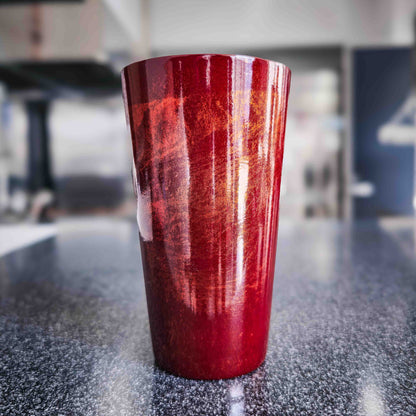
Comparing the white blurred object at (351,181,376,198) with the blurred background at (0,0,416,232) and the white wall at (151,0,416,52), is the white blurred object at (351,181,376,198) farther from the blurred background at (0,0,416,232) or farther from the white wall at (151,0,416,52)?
the white wall at (151,0,416,52)

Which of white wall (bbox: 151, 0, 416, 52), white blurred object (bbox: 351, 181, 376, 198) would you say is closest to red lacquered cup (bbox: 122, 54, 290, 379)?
white wall (bbox: 151, 0, 416, 52)

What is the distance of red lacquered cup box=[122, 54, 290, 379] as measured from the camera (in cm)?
28

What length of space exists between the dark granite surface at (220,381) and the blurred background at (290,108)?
1.59 metres

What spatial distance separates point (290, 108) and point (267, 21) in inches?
26.8

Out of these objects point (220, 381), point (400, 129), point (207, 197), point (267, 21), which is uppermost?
point (267, 21)

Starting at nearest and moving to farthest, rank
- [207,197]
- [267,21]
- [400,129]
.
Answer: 1. [207,197]
2. [267,21]
3. [400,129]

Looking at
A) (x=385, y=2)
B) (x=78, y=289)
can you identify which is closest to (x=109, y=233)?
(x=78, y=289)

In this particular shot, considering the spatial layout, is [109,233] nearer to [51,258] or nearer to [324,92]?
[51,258]

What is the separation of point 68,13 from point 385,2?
92.9 inches

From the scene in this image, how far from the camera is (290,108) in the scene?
9.59 feet

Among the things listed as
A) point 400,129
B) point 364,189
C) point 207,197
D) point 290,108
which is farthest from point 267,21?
point 207,197

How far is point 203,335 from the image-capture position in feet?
0.99

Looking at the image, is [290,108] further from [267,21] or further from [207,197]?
[207,197]

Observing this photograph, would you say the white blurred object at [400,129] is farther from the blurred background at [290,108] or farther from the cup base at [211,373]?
the cup base at [211,373]
